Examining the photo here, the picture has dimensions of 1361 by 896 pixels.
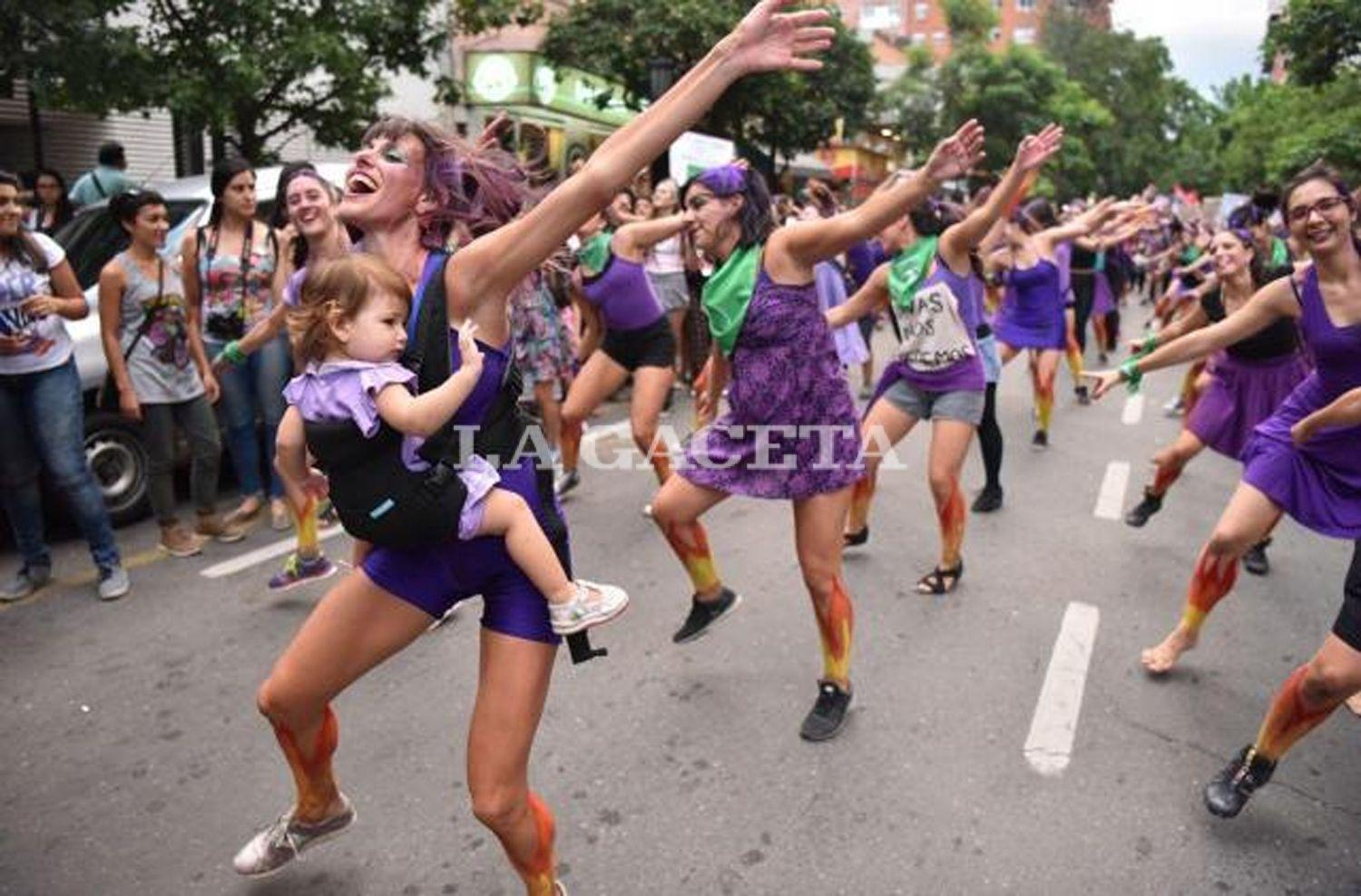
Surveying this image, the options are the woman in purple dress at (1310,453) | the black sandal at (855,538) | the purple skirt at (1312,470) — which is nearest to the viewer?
the woman in purple dress at (1310,453)

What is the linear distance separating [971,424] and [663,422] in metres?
4.15

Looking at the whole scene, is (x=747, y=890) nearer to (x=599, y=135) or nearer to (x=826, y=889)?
(x=826, y=889)

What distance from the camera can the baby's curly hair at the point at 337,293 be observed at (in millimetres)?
1978

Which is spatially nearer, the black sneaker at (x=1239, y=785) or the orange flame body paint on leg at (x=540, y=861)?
the orange flame body paint on leg at (x=540, y=861)

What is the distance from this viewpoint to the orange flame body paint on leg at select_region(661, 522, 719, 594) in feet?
12.4

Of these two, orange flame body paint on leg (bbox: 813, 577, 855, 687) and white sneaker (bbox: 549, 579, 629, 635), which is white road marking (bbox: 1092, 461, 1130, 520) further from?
white sneaker (bbox: 549, 579, 629, 635)

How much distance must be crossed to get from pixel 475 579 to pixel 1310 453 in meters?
2.78

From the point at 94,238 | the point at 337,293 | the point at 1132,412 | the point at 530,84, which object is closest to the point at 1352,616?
the point at 337,293

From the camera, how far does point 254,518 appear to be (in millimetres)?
5773

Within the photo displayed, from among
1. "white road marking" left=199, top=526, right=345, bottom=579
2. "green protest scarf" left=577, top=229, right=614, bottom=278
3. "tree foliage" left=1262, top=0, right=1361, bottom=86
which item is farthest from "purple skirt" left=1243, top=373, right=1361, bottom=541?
"tree foliage" left=1262, top=0, right=1361, bottom=86

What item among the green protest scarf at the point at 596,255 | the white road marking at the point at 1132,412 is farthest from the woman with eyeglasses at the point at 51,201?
the white road marking at the point at 1132,412

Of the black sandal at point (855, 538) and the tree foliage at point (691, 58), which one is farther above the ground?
the tree foliage at point (691, 58)

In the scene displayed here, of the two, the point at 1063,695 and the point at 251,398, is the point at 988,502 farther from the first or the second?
the point at 251,398

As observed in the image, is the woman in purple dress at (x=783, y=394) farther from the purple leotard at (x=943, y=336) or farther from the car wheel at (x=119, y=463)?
the car wheel at (x=119, y=463)
